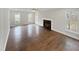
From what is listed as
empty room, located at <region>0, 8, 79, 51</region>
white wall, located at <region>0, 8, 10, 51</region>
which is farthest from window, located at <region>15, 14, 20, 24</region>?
white wall, located at <region>0, 8, 10, 51</region>

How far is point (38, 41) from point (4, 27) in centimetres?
46

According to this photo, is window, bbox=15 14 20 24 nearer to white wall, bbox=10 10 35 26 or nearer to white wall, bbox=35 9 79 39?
white wall, bbox=10 10 35 26

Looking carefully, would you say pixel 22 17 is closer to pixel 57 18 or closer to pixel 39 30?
pixel 39 30

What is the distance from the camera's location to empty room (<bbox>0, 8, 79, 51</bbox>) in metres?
1.45

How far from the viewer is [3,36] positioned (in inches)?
58.4

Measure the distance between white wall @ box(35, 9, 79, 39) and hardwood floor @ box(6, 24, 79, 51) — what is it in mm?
56

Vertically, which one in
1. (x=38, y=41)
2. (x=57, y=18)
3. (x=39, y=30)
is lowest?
(x=38, y=41)

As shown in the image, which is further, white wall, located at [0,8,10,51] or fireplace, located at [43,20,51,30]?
fireplace, located at [43,20,51,30]

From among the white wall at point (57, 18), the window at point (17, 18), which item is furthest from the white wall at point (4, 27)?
the white wall at point (57, 18)

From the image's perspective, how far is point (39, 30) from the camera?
154 centimetres

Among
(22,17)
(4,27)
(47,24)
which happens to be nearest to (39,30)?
(47,24)

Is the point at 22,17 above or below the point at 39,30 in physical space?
above

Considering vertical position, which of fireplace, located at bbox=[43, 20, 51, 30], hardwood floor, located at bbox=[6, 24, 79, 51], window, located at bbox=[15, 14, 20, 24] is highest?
window, located at bbox=[15, 14, 20, 24]

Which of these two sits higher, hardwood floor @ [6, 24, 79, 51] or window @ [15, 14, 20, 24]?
window @ [15, 14, 20, 24]
